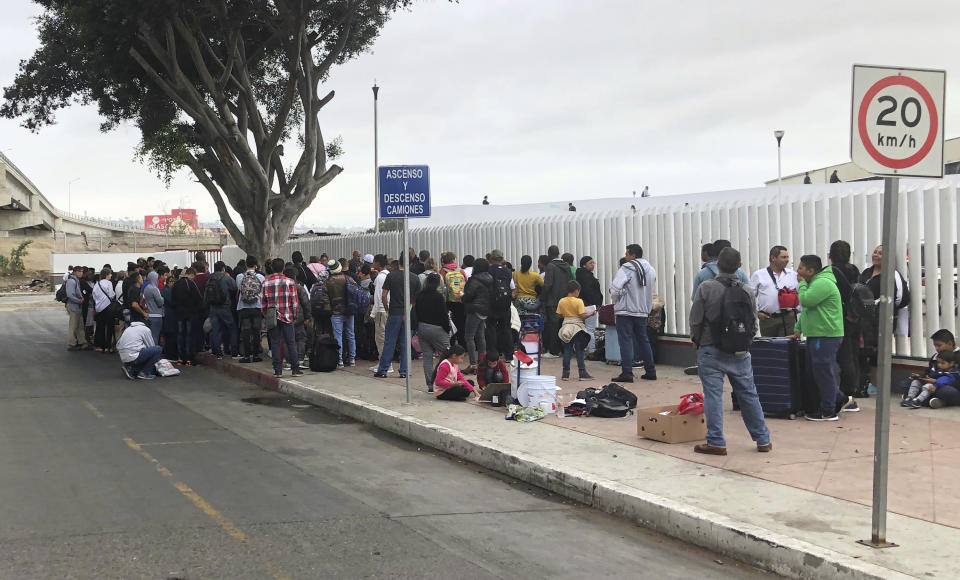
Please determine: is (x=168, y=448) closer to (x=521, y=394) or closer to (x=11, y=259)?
(x=521, y=394)

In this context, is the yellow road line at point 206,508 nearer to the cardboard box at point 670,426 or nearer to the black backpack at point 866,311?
the cardboard box at point 670,426

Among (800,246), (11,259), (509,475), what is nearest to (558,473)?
(509,475)

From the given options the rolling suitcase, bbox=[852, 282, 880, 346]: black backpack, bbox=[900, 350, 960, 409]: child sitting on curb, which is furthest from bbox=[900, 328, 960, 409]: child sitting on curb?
the rolling suitcase

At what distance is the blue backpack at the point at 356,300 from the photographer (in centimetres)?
1549

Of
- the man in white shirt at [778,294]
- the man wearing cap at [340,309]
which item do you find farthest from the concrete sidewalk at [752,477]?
the man wearing cap at [340,309]

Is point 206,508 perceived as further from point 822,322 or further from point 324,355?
point 324,355

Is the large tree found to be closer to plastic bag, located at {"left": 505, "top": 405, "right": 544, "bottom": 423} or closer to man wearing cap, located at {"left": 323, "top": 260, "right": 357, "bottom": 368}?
man wearing cap, located at {"left": 323, "top": 260, "right": 357, "bottom": 368}

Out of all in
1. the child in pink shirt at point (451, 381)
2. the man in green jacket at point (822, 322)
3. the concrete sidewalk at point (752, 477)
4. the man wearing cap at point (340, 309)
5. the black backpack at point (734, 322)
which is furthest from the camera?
the man wearing cap at point (340, 309)

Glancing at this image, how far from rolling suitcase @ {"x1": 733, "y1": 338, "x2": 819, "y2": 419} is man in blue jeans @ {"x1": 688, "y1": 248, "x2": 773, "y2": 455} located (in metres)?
1.77

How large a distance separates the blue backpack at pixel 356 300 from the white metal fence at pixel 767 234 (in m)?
4.11

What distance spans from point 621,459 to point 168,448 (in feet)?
15.4

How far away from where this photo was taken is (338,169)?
92.3 feet

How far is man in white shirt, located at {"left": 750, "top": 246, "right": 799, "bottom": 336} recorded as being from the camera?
11852mm

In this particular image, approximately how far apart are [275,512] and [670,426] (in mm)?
4051
